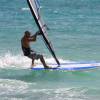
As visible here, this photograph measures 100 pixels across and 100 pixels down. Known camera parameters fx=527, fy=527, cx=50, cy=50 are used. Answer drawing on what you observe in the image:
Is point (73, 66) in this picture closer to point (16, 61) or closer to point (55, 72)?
point (55, 72)

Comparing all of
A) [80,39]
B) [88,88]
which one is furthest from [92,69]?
[80,39]

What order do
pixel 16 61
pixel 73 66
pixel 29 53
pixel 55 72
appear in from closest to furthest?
pixel 29 53, pixel 73 66, pixel 55 72, pixel 16 61

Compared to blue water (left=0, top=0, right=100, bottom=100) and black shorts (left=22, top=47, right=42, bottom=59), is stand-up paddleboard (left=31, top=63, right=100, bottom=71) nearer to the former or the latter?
blue water (left=0, top=0, right=100, bottom=100)

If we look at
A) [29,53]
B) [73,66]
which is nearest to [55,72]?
[73,66]


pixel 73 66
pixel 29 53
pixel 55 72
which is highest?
pixel 29 53

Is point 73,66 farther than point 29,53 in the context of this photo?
Yes

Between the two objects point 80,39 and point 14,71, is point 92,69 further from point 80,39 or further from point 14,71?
point 80,39

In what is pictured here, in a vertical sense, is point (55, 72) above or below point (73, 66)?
below

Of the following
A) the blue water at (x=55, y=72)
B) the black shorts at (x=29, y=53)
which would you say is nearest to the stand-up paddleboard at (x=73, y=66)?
the blue water at (x=55, y=72)

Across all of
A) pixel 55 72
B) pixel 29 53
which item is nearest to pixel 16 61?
pixel 55 72

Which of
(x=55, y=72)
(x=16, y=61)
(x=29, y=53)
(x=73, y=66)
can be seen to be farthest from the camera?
(x=16, y=61)

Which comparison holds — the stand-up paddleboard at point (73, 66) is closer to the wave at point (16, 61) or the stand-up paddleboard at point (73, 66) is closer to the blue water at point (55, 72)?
the blue water at point (55, 72)

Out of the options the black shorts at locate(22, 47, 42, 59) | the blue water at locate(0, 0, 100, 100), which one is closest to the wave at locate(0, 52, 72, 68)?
the blue water at locate(0, 0, 100, 100)

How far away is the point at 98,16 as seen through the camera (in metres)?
37.1
